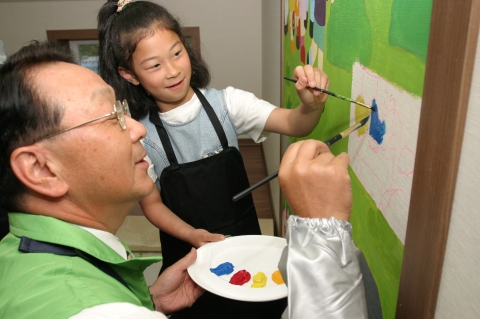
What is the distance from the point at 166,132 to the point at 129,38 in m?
0.36

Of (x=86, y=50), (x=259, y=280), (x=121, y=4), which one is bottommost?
(x=259, y=280)

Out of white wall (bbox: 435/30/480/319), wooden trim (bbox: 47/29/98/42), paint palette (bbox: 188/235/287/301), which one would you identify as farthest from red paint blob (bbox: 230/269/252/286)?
wooden trim (bbox: 47/29/98/42)

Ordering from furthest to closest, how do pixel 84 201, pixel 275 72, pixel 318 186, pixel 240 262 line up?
pixel 275 72 → pixel 240 262 → pixel 84 201 → pixel 318 186

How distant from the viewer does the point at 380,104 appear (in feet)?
2.59

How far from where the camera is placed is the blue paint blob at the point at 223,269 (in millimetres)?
1131

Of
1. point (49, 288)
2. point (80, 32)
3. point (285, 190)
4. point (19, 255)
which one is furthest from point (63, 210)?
point (80, 32)

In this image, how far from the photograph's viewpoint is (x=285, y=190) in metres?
0.67

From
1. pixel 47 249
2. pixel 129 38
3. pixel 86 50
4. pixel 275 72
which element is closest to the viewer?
pixel 47 249

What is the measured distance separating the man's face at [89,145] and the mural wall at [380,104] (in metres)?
0.55

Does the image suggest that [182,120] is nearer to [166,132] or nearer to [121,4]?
[166,132]

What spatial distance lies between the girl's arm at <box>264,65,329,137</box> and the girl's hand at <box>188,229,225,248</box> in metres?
0.44

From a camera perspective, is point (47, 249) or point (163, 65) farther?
point (163, 65)

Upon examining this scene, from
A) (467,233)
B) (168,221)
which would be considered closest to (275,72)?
(168,221)

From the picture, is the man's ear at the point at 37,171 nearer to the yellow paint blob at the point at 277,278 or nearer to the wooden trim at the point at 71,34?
the yellow paint blob at the point at 277,278
